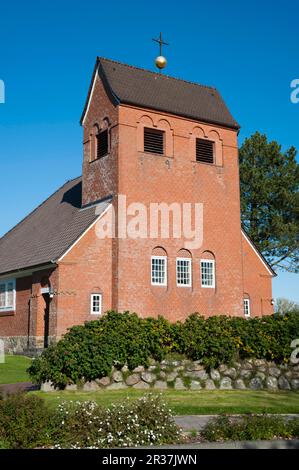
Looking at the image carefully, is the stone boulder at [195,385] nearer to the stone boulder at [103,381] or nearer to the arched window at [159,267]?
the stone boulder at [103,381]

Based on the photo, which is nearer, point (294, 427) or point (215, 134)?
point (294, 427)

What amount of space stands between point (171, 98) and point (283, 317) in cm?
1364

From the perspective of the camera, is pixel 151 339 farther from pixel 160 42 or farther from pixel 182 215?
pixel 160 42

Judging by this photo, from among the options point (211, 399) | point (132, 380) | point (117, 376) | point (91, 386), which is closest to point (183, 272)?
point (132, 380)

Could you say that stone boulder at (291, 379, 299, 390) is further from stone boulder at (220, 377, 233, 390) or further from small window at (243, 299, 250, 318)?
small window at (243, 299, 250, 318)

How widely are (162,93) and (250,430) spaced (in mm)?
21486

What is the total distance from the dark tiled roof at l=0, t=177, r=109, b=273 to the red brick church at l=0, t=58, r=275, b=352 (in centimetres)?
15

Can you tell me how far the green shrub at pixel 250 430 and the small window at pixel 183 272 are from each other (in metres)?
16.3

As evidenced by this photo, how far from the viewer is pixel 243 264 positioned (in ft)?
98.6

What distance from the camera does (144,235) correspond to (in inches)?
999

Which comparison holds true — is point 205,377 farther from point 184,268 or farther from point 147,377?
point 184,268

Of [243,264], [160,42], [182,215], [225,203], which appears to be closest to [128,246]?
[182,215]

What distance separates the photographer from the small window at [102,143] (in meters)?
27.1

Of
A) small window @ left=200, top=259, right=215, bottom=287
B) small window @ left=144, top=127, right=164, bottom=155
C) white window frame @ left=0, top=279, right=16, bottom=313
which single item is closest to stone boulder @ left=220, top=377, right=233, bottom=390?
small window @ left=200, top=259, right=215, bottom=287
